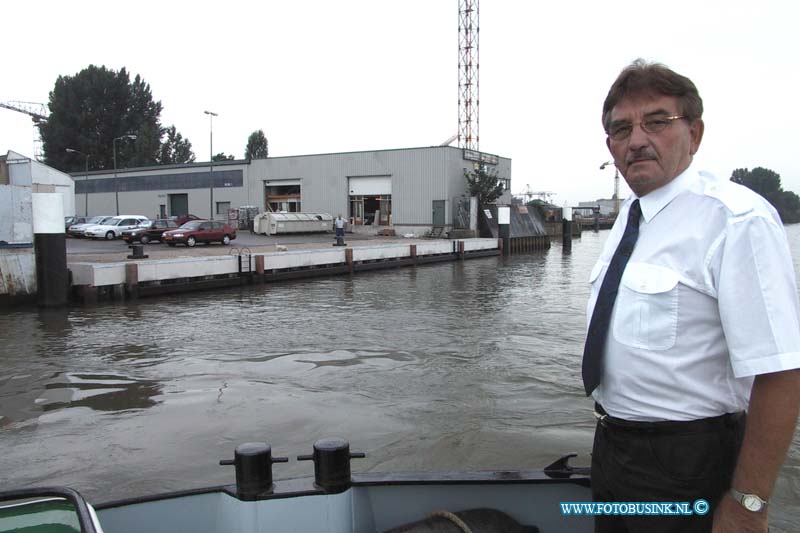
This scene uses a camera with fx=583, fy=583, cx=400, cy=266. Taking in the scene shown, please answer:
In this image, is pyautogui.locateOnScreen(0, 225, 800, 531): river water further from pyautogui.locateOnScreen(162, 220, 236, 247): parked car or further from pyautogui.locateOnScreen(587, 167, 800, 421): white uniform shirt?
pyautogui.locateOnScreen(162, 220, 236, 247): parked car

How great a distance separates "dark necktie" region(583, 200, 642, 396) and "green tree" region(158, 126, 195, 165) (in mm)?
94073

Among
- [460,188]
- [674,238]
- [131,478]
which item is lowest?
[131,478]

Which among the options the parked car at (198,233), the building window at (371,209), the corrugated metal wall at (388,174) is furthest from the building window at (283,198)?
the parked car at (198,233)

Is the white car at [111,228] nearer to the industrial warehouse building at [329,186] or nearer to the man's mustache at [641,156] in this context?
the industrial warehouse building at [329,186]

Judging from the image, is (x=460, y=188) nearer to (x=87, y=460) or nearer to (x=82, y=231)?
(x=82, y=231)

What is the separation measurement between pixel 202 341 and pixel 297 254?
11346 mm

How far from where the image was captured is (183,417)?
7.09 meters

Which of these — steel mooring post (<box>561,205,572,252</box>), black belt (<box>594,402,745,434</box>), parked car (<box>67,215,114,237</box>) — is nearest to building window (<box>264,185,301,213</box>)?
parked car (<box>67,215,114,237</box>)

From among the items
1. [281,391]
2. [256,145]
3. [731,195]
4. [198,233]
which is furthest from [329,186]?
[256,145]

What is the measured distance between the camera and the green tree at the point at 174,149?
89562 millimetres

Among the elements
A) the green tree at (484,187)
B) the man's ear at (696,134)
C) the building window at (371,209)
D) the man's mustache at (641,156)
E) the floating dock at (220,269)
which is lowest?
the floating dock at (220,269)

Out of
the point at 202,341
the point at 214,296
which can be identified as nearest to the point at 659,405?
the point at 202,341

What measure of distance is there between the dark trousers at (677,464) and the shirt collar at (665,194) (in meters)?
0.64

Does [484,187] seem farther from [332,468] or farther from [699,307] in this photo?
[699,307]
